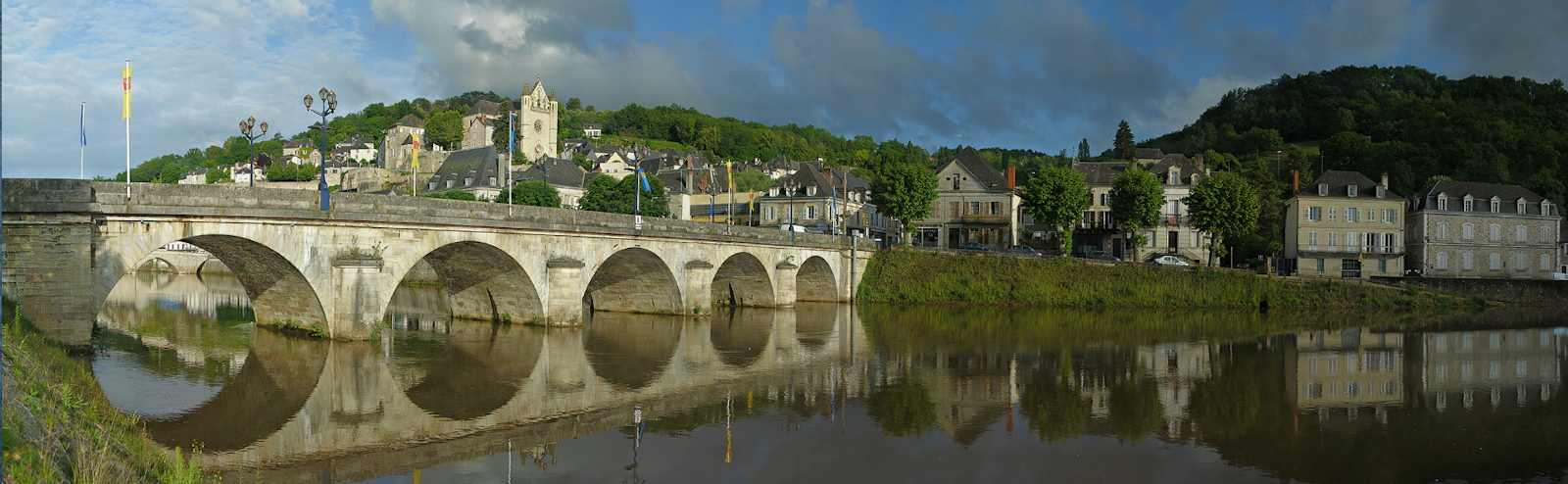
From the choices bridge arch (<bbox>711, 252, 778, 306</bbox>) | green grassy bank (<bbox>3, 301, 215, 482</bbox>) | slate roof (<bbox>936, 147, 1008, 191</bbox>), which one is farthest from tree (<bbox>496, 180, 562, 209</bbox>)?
green grassy bank (<bbox>3, 301, 215, 482</bbox>)

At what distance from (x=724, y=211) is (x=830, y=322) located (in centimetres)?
4295

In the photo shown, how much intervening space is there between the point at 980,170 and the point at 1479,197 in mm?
31193

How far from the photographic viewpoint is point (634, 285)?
38.2 metres

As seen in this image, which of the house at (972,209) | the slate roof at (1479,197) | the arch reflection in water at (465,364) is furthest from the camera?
the house at (972,209)

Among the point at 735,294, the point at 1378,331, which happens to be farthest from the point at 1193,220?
the point at 735,294

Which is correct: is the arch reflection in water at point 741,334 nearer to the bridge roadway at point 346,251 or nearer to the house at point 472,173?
the bridge roadway at point 346,251

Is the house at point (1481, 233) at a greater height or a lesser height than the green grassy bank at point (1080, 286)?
greater

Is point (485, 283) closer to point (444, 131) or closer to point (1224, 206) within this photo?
point (1224, 206)

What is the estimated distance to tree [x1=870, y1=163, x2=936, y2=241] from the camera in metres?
58.3

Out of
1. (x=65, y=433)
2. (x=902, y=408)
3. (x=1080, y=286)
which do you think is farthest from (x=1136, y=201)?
(x=65, y=433)

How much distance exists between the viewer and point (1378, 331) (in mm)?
39531

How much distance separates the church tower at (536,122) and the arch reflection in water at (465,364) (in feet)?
354

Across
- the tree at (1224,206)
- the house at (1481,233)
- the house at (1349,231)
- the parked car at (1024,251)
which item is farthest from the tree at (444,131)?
the house at (1481,233)

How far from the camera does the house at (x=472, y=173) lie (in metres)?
89.7
